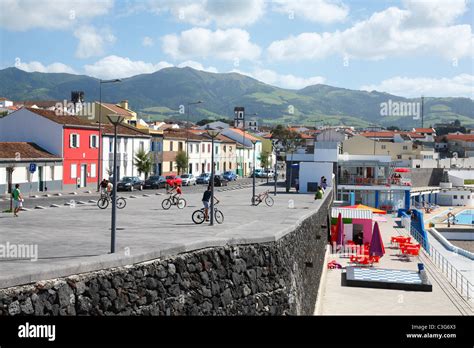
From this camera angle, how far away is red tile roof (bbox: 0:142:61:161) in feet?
147

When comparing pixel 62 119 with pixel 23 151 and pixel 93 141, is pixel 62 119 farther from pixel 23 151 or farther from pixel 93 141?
pixel 23 151

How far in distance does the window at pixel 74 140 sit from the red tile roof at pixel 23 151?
2.44 meters

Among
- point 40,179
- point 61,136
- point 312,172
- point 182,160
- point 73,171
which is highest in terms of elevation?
point 61,136

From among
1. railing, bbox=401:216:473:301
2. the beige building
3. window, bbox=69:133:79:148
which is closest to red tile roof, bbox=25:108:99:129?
window, bbox=69:133:79:148

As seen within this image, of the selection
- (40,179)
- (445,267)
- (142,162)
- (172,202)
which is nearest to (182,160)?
(142,162)

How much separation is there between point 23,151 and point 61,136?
473cm

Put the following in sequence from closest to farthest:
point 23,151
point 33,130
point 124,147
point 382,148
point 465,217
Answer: point 23,151 → point 33,130 → point 124,147 → point 465,217 → point 382,148

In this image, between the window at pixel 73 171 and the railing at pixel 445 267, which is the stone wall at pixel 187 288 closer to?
the railing at pixel 445 267

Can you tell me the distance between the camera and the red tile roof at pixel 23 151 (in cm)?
4478

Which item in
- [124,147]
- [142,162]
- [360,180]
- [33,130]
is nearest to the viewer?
[33,130]

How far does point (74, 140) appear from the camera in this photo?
176 feet
